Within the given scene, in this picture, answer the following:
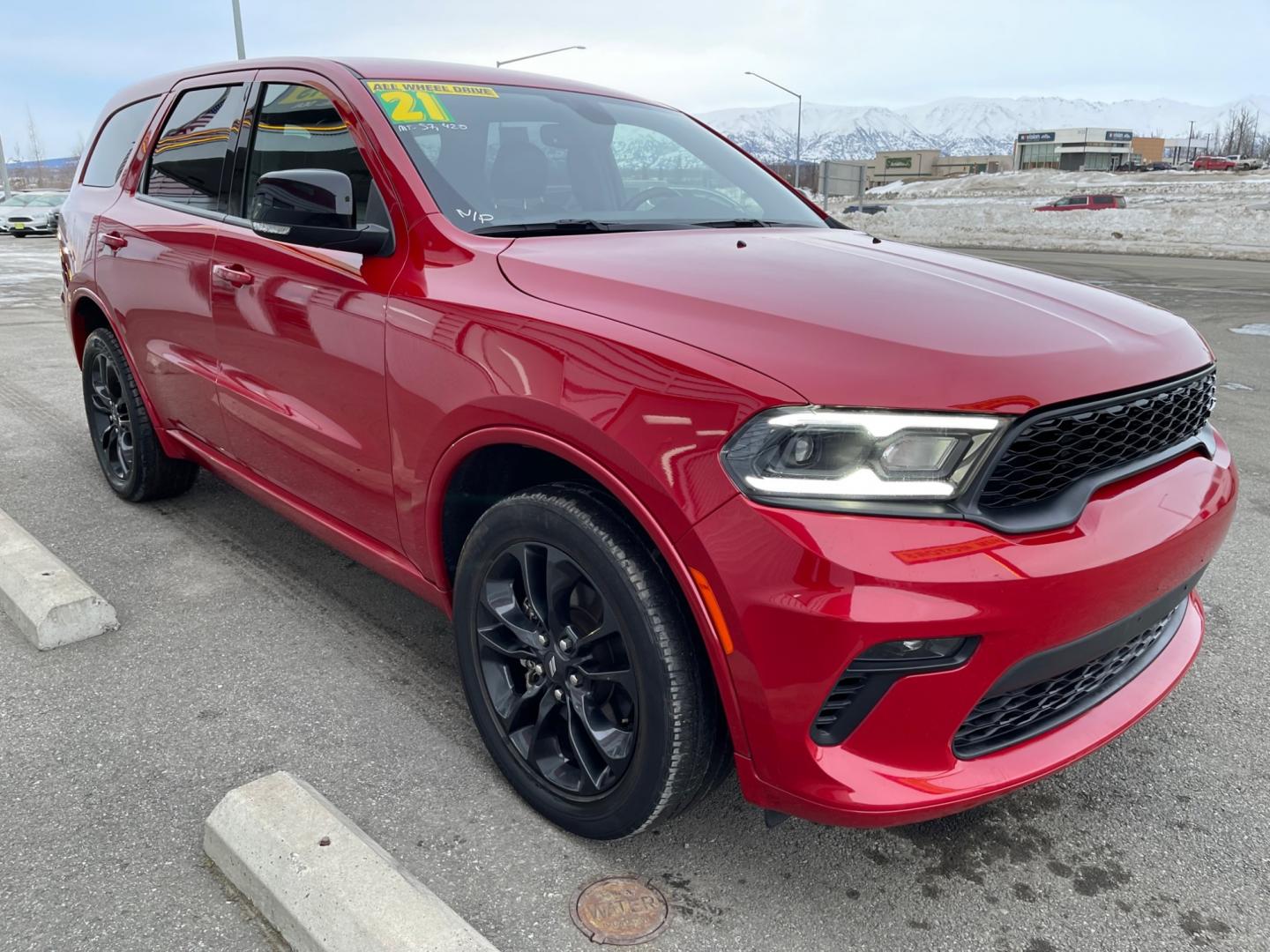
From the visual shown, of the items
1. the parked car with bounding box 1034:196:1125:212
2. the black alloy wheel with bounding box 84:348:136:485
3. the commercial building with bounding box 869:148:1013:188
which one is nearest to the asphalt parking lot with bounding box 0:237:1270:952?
the black alloy wheel with bounding box 84:348:136:485

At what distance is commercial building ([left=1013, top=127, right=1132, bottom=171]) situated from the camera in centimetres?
10638

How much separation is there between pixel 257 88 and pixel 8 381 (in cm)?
506

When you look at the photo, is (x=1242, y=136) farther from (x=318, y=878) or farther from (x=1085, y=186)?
(x=318, y=878)

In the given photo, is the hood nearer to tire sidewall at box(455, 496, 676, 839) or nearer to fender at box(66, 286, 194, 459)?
tire sidewall at box(455, 496, 676, 839)

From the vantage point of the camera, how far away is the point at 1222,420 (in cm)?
582

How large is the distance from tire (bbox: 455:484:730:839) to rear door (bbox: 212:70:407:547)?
48cm

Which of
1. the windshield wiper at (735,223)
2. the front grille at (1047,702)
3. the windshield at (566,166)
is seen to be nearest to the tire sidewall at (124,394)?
the windshield at (566,166)

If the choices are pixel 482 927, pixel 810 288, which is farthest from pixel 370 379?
pixel 482 927

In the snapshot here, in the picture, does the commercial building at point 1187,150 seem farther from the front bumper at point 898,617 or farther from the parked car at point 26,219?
the front bumper at point 898,617

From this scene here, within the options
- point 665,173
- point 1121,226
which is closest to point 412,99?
point 665,173

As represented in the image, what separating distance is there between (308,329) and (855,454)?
166cm

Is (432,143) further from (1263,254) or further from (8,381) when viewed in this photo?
(1263,254)

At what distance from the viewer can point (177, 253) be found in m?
3.37

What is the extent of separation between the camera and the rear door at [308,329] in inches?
98.5
